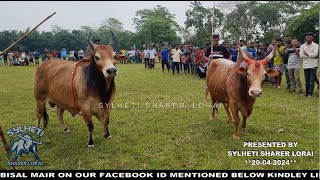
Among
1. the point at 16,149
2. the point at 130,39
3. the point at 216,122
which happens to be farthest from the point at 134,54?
the point at 16,149

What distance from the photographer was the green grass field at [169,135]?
15.2 feet

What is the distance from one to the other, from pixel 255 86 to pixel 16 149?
12.4ft

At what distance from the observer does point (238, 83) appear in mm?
5539

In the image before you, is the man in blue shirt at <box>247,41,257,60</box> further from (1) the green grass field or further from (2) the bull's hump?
(2) the bull's hump

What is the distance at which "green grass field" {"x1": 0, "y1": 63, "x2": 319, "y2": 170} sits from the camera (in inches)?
182

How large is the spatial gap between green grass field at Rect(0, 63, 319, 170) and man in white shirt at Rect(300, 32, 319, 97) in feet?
1.98

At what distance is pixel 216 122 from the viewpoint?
6863 mm

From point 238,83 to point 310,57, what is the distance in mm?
4666

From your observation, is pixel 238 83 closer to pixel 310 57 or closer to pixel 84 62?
pixel 84 62

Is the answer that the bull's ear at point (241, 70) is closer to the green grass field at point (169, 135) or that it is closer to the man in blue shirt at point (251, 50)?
the green grass field at point (169, 135)

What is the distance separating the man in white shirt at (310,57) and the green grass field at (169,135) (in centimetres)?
60

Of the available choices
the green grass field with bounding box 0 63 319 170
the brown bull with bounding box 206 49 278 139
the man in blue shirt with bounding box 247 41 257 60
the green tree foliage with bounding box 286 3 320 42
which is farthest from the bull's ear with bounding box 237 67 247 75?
the green tree foliage with bounding box 286 3 320 42

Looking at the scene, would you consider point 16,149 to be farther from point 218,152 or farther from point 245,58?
point 245,58

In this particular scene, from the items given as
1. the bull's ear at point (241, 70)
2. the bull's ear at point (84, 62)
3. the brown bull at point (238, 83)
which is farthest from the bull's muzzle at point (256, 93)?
the bull's ear at point (84, 62)
